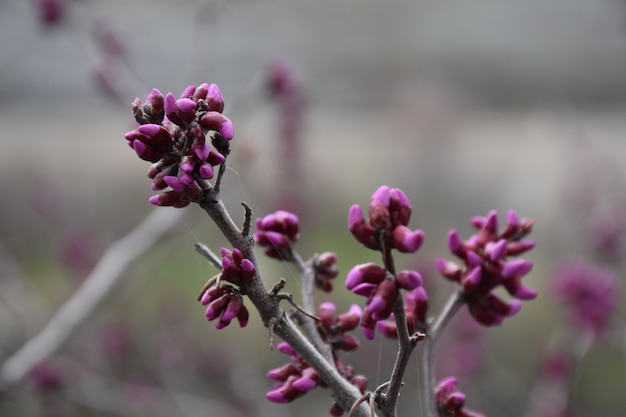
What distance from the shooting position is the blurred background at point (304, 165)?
280cm

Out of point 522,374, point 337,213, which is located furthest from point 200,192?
point 337,213

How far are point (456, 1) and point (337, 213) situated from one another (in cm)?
617

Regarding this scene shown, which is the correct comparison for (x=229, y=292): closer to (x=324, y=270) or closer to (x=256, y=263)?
(x=256, y=263)

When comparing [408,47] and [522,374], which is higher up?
[408,47]

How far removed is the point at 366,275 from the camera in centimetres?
74

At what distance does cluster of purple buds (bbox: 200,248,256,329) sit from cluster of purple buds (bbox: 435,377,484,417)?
283 mm

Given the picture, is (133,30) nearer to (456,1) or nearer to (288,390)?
(456,1)

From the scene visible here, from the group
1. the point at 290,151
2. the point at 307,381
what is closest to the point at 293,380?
the point at 307,381

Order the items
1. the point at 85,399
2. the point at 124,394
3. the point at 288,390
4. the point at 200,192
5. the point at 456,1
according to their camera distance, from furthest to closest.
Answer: the point at 456,1 → the point at 124,394 → the point at 85,399 → the point at 288,390 → the point at 200,192

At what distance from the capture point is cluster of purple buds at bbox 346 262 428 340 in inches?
28.5

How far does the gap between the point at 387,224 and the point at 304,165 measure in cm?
300

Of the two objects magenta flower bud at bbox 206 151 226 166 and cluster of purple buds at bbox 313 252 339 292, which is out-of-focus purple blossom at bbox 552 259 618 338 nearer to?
cluster of purple buds at bbox 313 252 339 292

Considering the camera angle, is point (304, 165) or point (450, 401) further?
point (304, 165)

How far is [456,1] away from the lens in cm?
1070
